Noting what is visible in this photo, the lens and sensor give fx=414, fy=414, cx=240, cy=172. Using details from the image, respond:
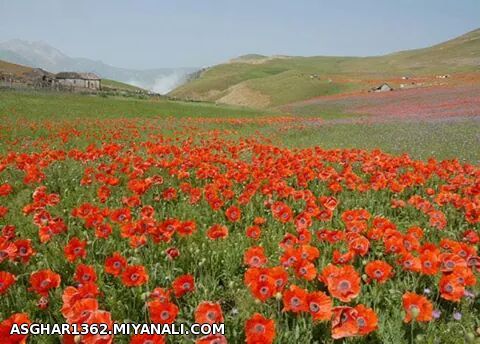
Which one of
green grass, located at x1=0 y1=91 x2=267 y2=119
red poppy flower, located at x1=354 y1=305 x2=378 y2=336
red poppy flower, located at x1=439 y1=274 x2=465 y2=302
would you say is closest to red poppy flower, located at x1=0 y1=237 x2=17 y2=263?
red poppy flower, located at x1=354 y1=305 x2=378 y2=336

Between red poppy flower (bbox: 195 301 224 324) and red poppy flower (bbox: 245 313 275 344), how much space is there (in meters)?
0.21

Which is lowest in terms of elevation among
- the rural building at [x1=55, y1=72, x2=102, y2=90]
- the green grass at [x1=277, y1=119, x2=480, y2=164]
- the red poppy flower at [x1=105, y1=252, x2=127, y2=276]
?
the red poppy flower at [x1=105, y1=252, x2=127, y2=276]

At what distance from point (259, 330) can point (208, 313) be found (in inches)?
12.2

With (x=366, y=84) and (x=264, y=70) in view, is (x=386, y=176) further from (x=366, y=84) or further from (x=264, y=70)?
(x=264, y=70)

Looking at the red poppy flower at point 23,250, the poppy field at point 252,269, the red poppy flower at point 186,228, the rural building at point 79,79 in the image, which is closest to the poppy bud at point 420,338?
the poppy field at point 252,269

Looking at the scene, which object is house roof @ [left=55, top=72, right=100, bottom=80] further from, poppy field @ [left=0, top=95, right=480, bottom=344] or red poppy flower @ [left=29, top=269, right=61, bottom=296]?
red poppy flower @ [left=29, top=269, right=61, bottom=296]

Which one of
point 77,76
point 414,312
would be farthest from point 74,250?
point 77,76

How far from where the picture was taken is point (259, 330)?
2.06 m

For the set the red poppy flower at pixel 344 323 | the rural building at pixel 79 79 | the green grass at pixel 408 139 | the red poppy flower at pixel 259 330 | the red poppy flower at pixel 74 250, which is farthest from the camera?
the rural building at pixel 79 79

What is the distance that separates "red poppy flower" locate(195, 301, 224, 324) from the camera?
2209mm

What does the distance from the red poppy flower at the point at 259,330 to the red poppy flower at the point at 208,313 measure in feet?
0.69

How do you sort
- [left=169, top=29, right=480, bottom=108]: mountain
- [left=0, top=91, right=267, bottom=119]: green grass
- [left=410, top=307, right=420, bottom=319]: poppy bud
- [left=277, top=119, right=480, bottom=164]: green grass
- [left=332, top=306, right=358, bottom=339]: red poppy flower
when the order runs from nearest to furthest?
[left=332, top=306, right=358, bottom=339]: red poppy flower
[left=410, top=307, right=420, bottom=319]: poppy bud
[left=277, top=119, right=480, bottom=164]: green grass
[left=0, top=91, right=267, bottom=119]: green grass
[left=169, top=29, right=480, bottom=108]: mountain

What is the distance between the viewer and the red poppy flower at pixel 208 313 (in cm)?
221

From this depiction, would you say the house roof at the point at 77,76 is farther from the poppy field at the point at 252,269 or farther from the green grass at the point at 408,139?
the poppy field at the point at 252,269
